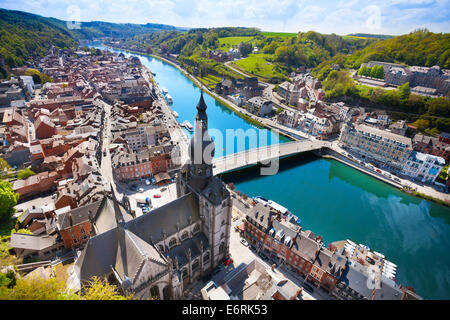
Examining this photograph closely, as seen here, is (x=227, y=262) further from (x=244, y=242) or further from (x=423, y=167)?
(x=423, y=167)

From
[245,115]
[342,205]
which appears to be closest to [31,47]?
[245,115]

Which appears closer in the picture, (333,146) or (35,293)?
(35,293)

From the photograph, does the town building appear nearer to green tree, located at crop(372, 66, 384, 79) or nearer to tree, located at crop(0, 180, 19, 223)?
tree, located at crop(0, 180, 19, 223)

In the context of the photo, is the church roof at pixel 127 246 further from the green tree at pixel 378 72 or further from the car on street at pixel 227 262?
the green tree at pixel 378 72

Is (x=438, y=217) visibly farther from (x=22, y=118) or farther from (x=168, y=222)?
(x=22, y=118)

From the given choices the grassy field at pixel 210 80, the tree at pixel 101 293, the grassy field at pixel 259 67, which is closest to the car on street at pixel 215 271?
→ the tree at pixel 101 293

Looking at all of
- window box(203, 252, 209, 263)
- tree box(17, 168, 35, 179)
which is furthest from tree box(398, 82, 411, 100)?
tree box(17, 168, 35, 179)

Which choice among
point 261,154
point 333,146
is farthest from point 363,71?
point 261,154

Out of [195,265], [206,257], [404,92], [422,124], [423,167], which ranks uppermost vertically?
[404,92]
